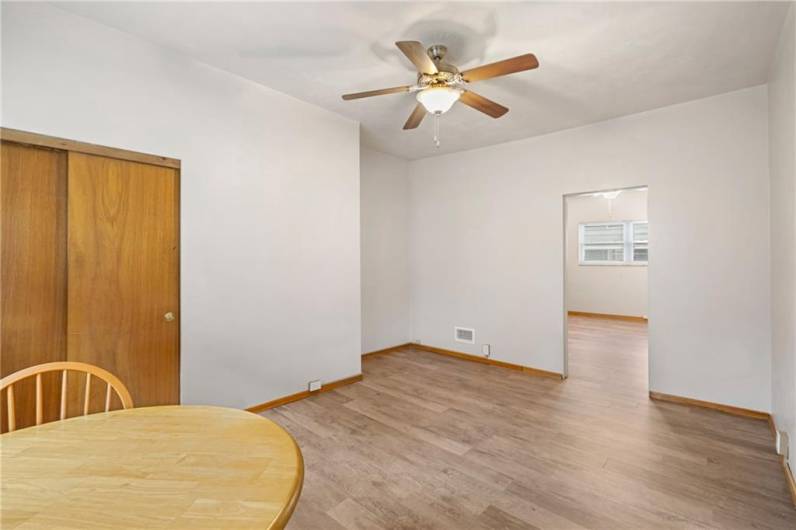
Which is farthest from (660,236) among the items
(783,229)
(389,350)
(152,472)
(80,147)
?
(80,147)

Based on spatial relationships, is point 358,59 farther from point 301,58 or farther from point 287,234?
point 287,234

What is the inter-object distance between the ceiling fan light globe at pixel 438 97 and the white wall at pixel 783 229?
6.03 ft

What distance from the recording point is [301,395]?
344cm

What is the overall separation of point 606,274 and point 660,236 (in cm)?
507

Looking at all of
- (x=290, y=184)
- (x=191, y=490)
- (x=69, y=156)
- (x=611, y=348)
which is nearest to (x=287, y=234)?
(x=290, y=184)

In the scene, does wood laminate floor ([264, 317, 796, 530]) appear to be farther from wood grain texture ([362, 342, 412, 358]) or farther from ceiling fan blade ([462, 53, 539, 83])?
ceiling fan blade ([462, 53, 539, 83])

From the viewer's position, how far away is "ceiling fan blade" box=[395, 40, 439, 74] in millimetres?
1925

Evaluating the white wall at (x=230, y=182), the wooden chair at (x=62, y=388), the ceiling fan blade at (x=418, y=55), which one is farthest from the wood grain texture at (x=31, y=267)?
the ceiling fan blade at (x=418, y=55)

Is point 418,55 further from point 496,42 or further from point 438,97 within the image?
point 496,42

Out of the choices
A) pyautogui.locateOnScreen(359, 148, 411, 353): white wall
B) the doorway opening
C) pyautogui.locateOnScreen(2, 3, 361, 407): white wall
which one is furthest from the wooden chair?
the doorway opening

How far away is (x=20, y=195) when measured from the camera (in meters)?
2.09

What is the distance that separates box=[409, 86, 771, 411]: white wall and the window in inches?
186

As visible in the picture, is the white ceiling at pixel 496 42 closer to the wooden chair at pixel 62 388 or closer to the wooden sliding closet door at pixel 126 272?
the wooden sliding closet door at pixel 126 272

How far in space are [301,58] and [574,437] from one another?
349 centimetres
